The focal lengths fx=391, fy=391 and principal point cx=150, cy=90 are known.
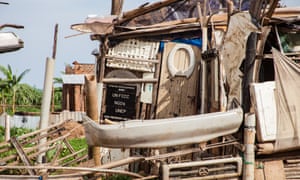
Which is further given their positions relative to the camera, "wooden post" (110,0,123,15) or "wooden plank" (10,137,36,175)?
"wooden post" (110,0,123,15)

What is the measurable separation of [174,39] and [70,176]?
16.4ft

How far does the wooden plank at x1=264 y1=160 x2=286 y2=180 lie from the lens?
6.61m

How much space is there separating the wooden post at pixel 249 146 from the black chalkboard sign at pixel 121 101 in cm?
399

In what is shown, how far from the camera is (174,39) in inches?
380

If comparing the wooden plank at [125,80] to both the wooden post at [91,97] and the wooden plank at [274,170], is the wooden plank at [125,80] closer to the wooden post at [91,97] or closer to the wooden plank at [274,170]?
the wooden post at [91,97]

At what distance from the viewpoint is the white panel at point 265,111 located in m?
6.63

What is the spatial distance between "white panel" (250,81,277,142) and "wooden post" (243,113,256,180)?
0.26m

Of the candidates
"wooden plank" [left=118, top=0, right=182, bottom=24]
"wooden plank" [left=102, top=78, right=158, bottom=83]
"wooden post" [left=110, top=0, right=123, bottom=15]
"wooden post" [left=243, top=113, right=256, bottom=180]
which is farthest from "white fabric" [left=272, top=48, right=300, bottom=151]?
"wooden post" [left=110, top=0, right=123, bottom=15]

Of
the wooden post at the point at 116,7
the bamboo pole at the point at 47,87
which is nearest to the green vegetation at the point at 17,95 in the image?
the wooden post at the point at 116,7

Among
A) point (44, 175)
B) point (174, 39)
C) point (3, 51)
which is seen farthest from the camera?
point (174, 39)

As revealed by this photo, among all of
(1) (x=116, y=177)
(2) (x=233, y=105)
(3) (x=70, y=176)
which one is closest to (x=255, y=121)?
(2) (x=233, y=105)

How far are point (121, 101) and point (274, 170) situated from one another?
4410 millimetres

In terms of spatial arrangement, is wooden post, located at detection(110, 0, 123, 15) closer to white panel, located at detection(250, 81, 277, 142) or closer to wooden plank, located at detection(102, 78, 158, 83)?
wooden plank, located at detection(102, 78, 158, 83)

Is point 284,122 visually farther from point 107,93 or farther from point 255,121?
point 107,93
